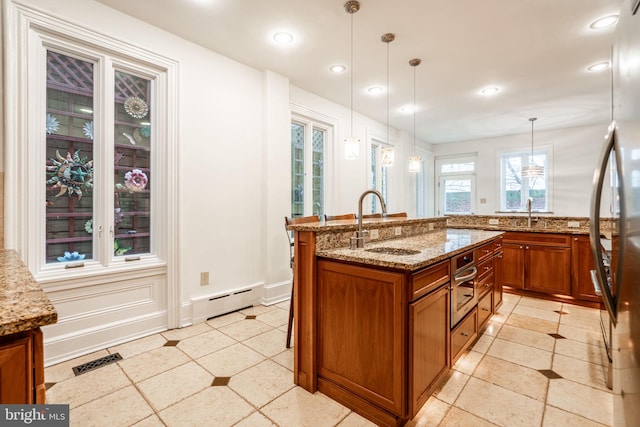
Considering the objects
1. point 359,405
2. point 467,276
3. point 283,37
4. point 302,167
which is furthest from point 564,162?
point 359,405

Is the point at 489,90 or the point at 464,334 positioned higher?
the point at 489,90

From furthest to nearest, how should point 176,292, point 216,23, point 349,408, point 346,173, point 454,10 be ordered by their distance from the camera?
1. point 346,173
2. point 176,292
3. point 216,23
4. point 454,10
5. point 349,408

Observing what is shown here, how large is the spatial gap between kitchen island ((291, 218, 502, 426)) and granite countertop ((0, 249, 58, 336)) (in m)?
1.24

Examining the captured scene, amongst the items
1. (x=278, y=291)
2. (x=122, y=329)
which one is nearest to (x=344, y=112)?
(x=278, y=291)

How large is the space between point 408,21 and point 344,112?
2299 mm

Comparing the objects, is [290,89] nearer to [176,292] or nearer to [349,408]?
[176,292]

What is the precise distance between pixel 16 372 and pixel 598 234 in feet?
6.01

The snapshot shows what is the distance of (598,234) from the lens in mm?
1104

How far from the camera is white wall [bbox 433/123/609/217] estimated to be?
19.7 ft

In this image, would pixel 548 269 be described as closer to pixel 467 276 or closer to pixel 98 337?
pixel 467 276

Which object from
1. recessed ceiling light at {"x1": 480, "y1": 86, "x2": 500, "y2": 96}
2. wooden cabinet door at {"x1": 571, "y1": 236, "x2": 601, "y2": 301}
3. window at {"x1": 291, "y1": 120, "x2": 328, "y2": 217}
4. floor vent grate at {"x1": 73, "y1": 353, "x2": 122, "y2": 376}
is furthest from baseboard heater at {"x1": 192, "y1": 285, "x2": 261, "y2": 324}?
recessed ceiling light at {"x1": 480, "y1": 86, "x2": 500, "y2": 96}

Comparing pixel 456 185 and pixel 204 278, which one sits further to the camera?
pixel 456 185

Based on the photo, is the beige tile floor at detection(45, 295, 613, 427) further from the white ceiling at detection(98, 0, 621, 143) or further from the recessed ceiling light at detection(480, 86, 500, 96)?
the recessed ceiling light at detection(480, 86, 500, 96)

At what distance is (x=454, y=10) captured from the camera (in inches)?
98.7
